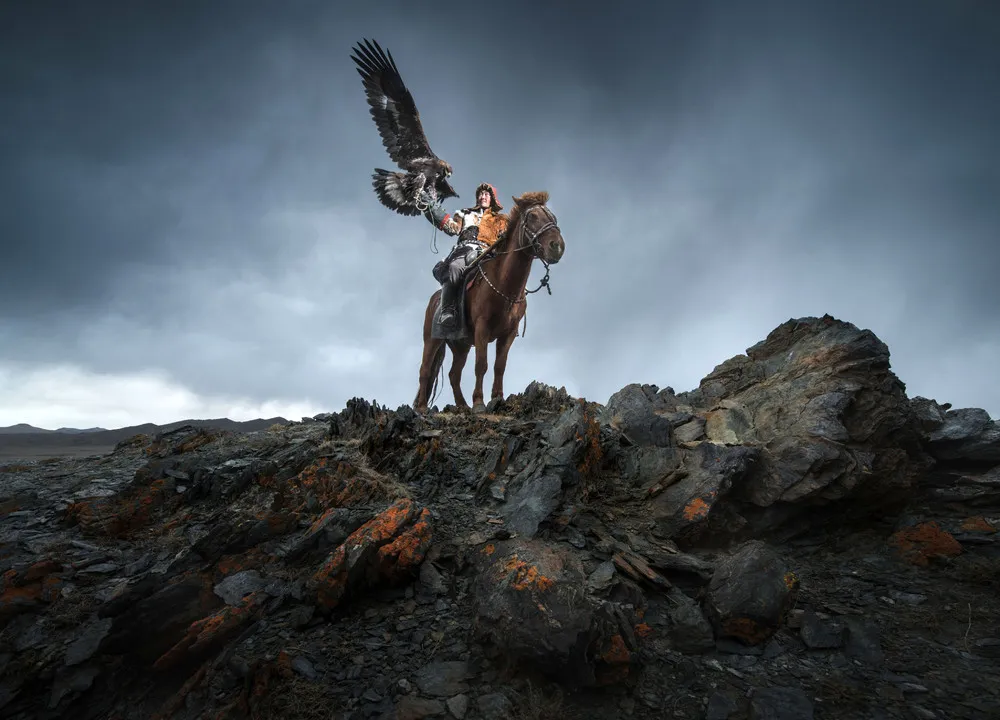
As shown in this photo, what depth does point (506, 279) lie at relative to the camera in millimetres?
10023

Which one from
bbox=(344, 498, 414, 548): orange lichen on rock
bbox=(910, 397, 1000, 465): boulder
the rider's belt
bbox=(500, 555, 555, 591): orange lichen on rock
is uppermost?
the rider's belt

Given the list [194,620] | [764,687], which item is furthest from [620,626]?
[194,620]

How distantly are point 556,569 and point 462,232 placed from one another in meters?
10.6

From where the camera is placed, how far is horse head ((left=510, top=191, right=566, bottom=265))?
8703 millimetres

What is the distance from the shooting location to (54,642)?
3943 millimetres

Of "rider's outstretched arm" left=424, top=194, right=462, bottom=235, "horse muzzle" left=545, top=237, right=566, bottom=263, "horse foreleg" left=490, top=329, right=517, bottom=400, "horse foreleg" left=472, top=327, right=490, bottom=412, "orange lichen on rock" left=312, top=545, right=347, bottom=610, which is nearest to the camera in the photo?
"orange lichen on rock" left=312, top=545, right=347, bottom=610

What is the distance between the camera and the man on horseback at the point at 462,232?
463 inches

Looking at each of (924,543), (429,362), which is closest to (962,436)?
(924,543)

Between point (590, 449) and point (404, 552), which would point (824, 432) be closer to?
point (590, 449)

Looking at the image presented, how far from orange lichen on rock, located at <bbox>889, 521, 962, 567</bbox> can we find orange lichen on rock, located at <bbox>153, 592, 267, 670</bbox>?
7088mm

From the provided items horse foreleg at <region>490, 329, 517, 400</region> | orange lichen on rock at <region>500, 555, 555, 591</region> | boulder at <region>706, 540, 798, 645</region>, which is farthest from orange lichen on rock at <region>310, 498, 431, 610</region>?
horse foreleg at <region>490, 329, 517, 400</region>

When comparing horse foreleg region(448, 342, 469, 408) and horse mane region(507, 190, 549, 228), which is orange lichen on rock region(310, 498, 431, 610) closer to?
horse mane region(507, 190, 549, 228)

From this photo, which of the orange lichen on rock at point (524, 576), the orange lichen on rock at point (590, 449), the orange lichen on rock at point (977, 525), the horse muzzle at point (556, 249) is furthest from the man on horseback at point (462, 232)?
the orange lichen on rock at point (977, 525)

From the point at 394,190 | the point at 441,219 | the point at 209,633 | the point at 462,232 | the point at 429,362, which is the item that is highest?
the point at 394,190
